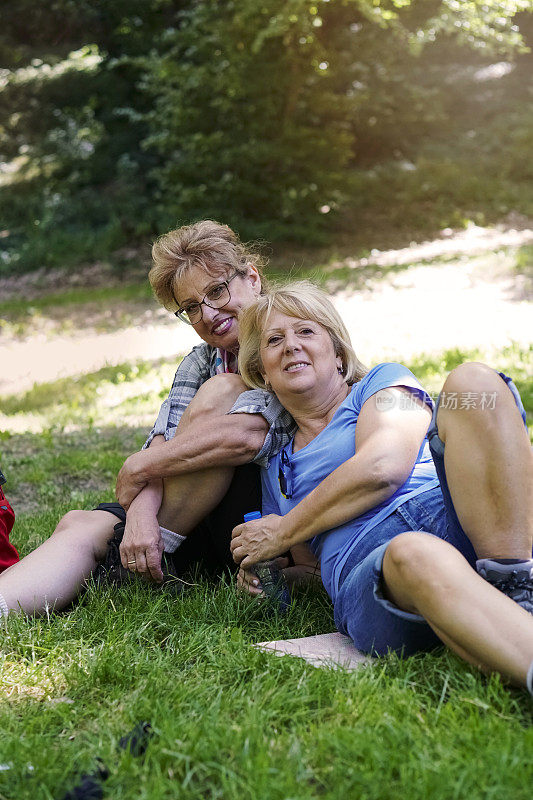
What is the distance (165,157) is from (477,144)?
567cm

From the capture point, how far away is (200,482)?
3.13 m

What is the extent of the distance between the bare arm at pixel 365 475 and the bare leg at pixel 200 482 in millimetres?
380

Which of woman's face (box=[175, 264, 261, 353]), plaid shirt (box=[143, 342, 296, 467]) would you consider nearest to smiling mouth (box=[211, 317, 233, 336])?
woman's face (box=[175, 264, 261, 353])

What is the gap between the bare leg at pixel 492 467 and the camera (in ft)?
7.55

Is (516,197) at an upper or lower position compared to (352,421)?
lower

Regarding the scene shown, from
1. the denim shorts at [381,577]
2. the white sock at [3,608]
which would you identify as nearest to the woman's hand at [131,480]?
the white sock at [3,608]

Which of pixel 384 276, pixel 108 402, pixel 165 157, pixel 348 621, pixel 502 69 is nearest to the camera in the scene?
pixel 348 621

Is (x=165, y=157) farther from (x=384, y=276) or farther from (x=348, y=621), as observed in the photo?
(x=348, y=621)

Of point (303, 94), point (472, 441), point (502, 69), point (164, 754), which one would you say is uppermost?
point (472, 441)

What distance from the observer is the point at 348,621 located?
2.64m

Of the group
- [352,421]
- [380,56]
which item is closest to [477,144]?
[380,56]

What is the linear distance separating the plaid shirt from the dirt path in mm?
4026

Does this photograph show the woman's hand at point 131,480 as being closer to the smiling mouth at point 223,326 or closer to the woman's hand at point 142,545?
the woman's hand at point 142,545

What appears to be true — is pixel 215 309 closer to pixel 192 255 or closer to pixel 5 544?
pixel 192 255
